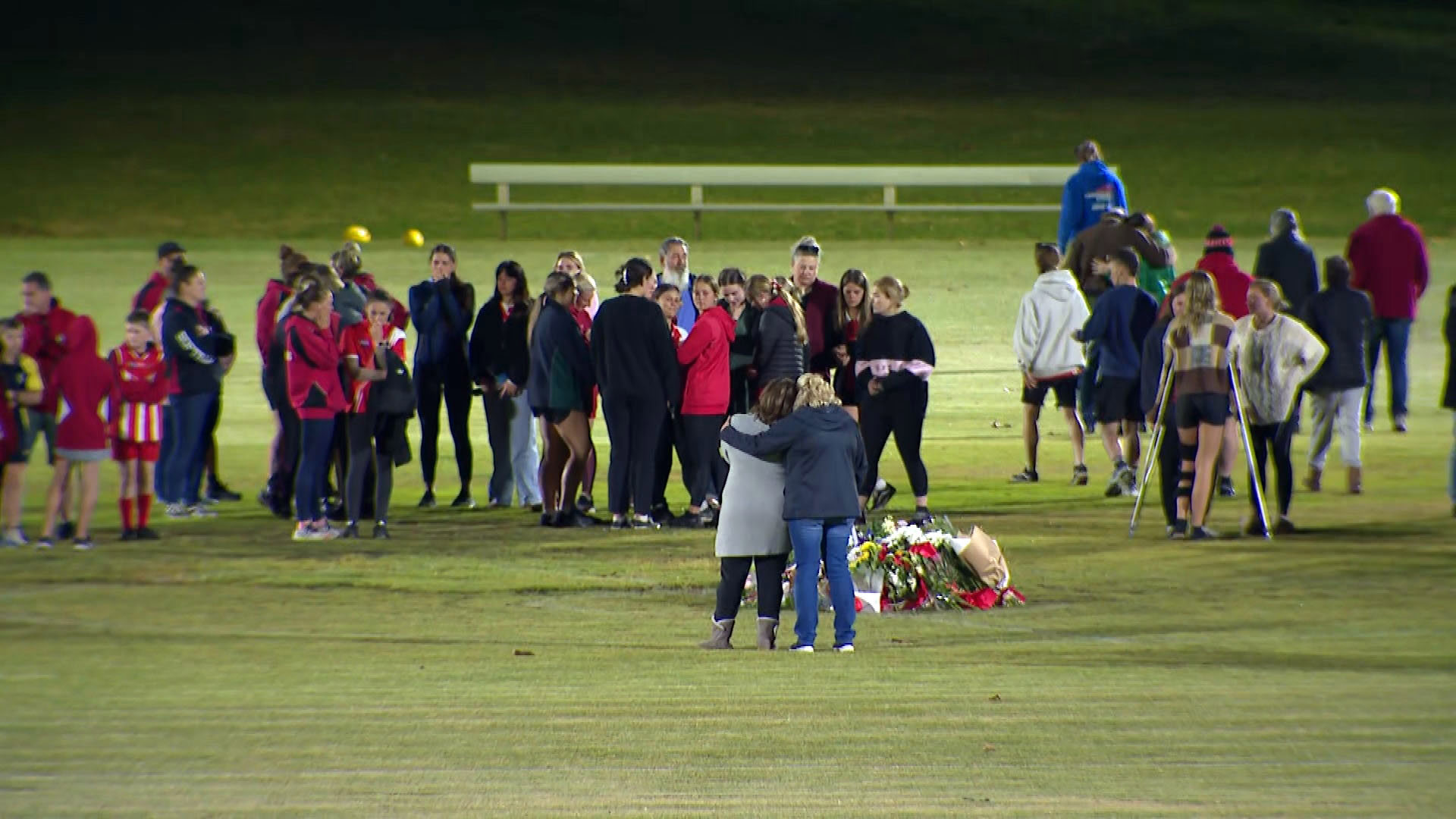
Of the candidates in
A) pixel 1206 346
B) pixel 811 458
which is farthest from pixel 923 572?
pixel 1206 346

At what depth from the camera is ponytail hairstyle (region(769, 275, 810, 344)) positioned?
13.9 m

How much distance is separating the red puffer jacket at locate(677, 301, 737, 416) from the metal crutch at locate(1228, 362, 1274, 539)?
11.1 ft

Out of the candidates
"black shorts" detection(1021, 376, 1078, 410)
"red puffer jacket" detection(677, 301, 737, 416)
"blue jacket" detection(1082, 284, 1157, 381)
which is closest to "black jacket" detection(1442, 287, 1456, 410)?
"blue jacket" detection(1082, 284, 1157, 381)

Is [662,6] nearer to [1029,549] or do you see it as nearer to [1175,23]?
[1175,23]

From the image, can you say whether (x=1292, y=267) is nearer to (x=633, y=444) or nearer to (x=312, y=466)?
(x=633, y=444)

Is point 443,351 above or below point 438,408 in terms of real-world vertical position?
above

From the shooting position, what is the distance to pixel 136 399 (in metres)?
13.3

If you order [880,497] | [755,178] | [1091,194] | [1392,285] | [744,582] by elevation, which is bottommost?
[880,497]

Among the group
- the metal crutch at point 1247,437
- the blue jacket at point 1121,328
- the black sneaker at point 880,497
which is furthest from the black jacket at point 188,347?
the metal crutch at point 1247,437

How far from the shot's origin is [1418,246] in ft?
65.1

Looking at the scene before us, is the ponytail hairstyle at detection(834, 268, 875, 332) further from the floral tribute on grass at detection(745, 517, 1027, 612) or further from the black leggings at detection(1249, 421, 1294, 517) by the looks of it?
the floral tribute on grass at detection(745, 517, 1027, 612)

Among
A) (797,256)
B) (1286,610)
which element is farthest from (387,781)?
(797,256)

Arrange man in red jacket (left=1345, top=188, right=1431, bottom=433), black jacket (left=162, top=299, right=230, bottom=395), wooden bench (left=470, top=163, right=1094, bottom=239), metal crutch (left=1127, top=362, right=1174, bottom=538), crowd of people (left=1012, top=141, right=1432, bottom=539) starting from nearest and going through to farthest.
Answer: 1. crowd of people (left=1012, top=141, right=1432, bottom=539)
2. metal crutch (left=1127, top=362, right=1174, bottom=538)
3. black jacket (left=162, top=299, right=230, bottom=395)
4. man in red jacket (left=1345, top=188, right=1431, bottom=433)
5. wooden bench (left=470, top=163, right=1094, bottom=239)

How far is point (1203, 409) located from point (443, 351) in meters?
5.60
